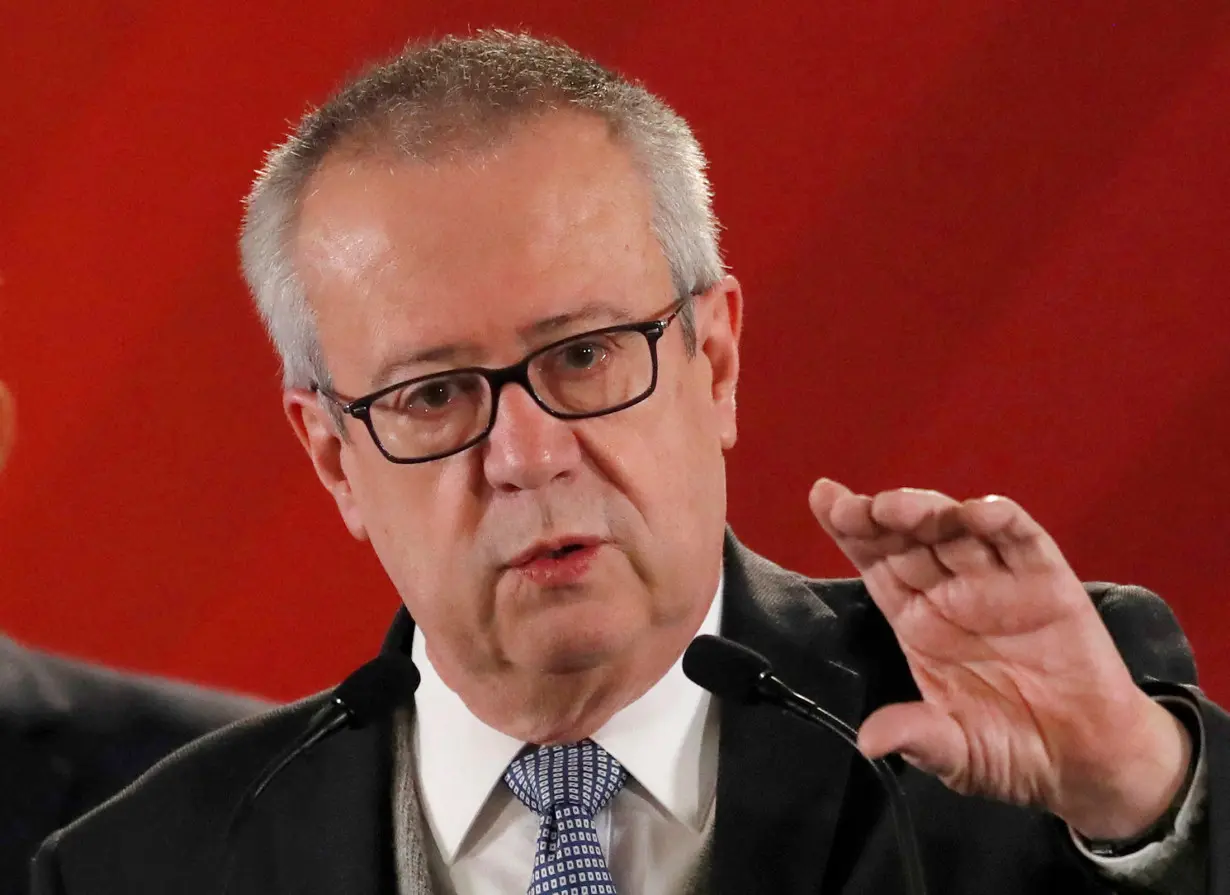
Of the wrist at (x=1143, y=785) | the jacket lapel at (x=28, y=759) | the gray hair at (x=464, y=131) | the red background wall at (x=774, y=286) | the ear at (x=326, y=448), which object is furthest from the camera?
the jacket lapel at (x=28, y=759)

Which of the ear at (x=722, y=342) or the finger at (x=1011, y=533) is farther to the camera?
the ear at (x=722, y=342)

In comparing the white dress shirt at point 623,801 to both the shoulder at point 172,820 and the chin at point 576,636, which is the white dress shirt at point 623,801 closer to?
the chin at point 576,636

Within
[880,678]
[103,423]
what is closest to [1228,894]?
[880,678]

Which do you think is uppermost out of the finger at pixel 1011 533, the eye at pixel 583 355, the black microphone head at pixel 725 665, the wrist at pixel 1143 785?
the eye at pixel 583 355

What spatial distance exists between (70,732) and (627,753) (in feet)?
3.18

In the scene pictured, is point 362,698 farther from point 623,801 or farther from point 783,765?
point 783,765

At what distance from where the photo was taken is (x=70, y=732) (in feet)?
6.97

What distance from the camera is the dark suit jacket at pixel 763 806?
1454 mm

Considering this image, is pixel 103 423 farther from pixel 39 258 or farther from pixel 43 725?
pixel 43 725

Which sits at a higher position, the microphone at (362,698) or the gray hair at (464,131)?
the gray hair at (464,131)

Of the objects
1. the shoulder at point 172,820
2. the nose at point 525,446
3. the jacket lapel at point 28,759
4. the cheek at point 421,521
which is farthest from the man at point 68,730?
the nose at point 525,446

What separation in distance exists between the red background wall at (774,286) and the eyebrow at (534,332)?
0.58 meters

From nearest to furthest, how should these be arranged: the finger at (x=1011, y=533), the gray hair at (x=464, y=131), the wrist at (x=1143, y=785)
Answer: the finger at (x=1011, y=533), the wrist at (x=1143, y=785), the gray hair at (x=464, y=131)

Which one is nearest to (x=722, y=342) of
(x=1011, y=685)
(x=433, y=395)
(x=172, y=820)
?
(x=433, y=395)
